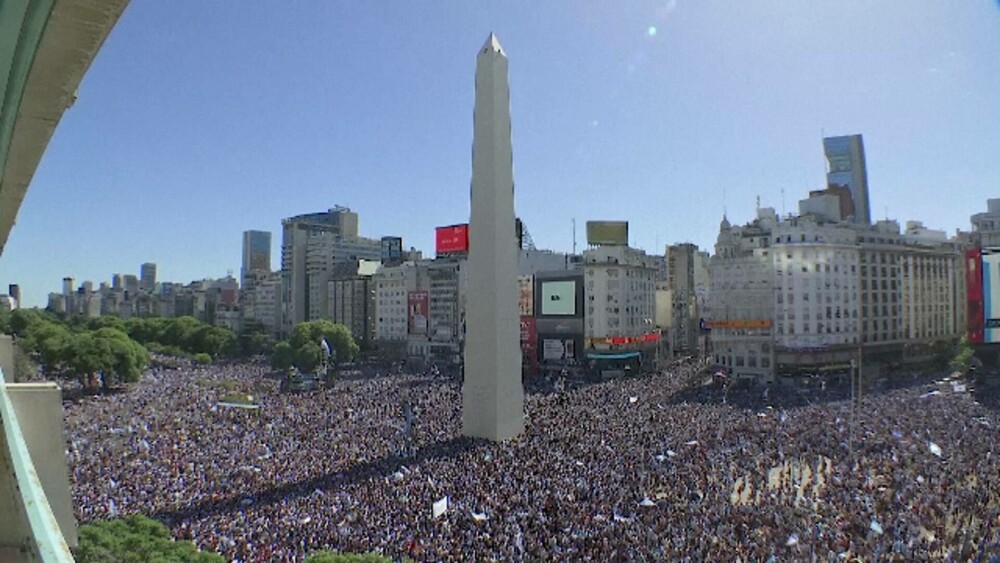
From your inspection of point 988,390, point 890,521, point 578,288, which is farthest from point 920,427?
point 578,288

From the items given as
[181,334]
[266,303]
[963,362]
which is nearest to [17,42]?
[963,362]

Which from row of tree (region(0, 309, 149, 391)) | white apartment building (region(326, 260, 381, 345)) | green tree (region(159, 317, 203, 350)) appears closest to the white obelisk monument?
row of tree (region(0, 309, 149, 391))

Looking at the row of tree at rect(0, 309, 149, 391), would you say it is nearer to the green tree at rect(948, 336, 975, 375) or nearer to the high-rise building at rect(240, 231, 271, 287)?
the green tree at rect(948, 336, 975, 375)

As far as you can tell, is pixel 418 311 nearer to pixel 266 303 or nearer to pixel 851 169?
pixel 266 303

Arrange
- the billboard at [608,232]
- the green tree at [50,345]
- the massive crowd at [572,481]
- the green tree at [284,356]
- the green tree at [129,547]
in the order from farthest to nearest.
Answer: the billboard at [608,232]
the green tree at [284,356]
the green tree at [50,345]
the massive crowd at [572,481]
the green tree at [129,547]

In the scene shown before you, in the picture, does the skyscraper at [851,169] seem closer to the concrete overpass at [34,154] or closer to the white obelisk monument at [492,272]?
the white obelisk monument at [492,272]

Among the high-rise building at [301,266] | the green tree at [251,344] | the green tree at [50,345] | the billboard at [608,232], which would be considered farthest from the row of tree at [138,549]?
the high-rise building at [301,266]
